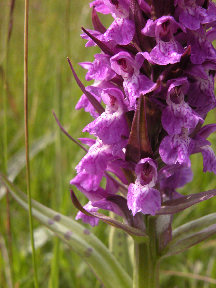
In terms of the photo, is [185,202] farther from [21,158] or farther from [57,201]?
[21,158]

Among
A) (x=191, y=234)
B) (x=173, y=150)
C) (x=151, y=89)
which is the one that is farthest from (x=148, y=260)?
(x=151, y=89)

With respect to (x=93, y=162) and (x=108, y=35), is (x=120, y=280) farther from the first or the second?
(x=108, y=35)

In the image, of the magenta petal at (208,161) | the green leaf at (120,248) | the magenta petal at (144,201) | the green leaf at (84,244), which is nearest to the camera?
the magenta petal at (144,201)

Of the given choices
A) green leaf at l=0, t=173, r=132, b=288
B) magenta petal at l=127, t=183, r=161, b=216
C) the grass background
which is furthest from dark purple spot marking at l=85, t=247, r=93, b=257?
magenta petal at l=127, t=183, r=161, b=216

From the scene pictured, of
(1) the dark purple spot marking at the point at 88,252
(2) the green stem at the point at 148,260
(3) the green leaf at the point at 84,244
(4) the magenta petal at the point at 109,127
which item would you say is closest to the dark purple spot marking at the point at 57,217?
(3) the green leaf at the point at 84,244

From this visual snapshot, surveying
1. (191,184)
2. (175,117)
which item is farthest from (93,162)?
(191,184)

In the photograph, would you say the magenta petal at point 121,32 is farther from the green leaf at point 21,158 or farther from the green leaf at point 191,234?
the green leaf at point 21,158

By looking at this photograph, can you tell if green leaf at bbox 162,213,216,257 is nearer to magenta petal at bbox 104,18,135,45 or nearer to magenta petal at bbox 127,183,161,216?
magenta petal at bbox 127,183,161,216
